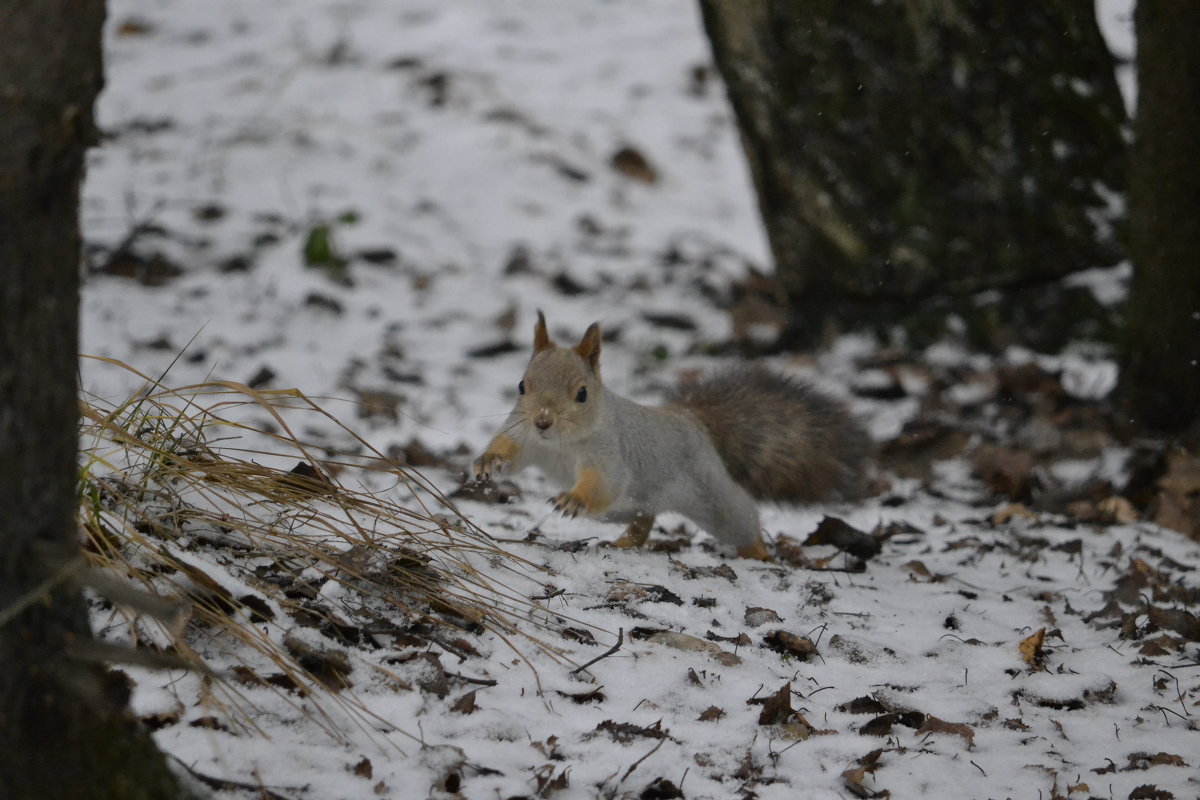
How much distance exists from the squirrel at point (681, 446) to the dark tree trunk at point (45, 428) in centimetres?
135

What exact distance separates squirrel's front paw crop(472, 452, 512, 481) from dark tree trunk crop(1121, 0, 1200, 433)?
2.35m

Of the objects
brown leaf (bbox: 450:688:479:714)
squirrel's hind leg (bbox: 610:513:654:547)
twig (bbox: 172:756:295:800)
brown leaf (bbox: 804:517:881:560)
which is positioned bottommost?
brown leaf (bbox: 804:517:881:560)

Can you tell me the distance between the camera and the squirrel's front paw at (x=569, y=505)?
108 inches

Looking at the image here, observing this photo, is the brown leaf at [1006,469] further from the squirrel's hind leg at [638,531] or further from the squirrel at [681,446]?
the squirrel's hind leg at [638,531]

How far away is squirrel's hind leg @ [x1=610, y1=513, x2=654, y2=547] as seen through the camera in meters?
3.11

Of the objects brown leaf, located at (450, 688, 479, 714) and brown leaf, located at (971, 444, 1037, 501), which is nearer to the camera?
brown leaf, located at (450, 688, 479, 714)

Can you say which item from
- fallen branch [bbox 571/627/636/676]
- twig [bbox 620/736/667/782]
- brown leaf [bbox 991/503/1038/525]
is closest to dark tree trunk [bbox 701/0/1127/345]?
brown leaf [bbox 991/503/1038/525]

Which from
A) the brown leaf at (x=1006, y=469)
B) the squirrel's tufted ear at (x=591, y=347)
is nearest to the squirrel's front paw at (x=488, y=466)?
the squirrel's tufted ear at (x=591, y=347)

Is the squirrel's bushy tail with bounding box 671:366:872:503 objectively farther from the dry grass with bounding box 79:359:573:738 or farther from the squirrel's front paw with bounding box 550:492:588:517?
the dry grass with bounding box 79:359:573:738

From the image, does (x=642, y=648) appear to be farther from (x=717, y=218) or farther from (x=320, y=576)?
(x=717, y=218)

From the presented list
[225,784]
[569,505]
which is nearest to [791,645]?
[569,505]

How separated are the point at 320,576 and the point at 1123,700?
1590 mm

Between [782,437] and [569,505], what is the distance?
0.80m

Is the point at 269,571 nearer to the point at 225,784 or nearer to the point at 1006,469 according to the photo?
the point at 225,784
